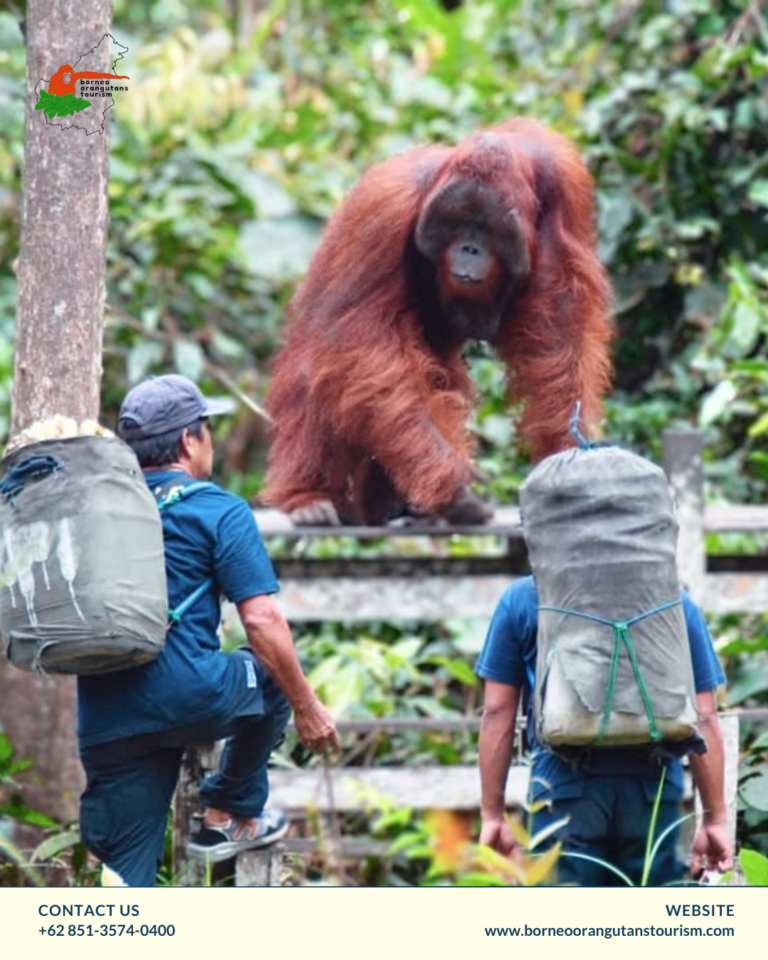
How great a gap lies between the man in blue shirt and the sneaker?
0.63 metres

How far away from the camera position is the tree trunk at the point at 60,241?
3.72 meters

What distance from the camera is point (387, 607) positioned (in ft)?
17.5

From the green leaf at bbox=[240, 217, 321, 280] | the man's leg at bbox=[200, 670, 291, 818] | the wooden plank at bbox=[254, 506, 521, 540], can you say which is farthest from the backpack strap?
the green leaf at bbox=[240, 217, 321, 280]

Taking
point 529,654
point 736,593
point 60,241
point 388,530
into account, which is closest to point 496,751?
point 529,654

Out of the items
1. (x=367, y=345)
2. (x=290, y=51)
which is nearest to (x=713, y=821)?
(x=367, y=345)

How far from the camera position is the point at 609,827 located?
3.06 meters

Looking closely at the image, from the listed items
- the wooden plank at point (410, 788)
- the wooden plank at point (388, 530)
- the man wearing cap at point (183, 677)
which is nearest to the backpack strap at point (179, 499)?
the man wearing cap at point (183, 677)

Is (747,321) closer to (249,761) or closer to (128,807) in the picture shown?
(249,761)

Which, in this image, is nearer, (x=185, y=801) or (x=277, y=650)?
(x=277, y=650)

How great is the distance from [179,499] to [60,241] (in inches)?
32.9

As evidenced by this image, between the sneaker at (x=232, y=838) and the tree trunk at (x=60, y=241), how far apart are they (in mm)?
1040

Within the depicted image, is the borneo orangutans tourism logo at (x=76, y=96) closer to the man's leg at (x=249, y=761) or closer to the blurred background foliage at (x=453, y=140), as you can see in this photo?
the man's leg at (x=249, y=761)

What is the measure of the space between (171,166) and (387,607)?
3504 millimetres

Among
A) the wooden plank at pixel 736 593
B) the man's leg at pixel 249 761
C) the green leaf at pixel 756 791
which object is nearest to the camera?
the man's leg at pixel 249 761
